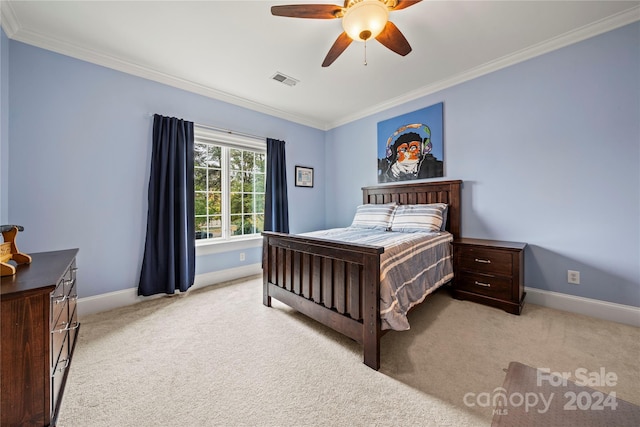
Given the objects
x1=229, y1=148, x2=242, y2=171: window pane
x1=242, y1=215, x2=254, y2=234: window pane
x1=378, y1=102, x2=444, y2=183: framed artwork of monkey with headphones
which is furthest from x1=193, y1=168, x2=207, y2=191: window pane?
x1=378, y1=102, x2=444, y2=183: framed artwork of monkey with headphones

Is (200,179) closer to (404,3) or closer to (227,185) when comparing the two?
(227,185)

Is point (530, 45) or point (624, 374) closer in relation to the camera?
point (624, 374)

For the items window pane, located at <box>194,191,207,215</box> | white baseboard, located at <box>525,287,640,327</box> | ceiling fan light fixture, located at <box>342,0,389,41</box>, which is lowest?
white baseboard, located at <box>525,287,640,327</box>

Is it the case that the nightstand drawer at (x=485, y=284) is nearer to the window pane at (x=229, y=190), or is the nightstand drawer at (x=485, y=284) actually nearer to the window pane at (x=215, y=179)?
the window pane at (x=229, y=190)

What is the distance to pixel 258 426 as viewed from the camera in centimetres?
116

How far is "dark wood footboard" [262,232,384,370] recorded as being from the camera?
155 centimetres

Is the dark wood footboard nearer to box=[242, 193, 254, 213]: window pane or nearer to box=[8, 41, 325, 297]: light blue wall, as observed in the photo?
box=[242, 193, 254, 213]: window pane

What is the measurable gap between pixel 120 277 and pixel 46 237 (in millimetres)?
691

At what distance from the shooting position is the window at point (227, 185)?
3.18 m

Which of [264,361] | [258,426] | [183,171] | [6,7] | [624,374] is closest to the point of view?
[258,426]

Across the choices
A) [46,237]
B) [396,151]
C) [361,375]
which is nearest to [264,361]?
[361,375]

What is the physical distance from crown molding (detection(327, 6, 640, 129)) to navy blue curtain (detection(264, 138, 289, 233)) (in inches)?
70.3

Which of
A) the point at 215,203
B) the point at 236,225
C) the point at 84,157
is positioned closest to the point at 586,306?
the point at 236,225

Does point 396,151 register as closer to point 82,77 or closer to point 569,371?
point 569,371
